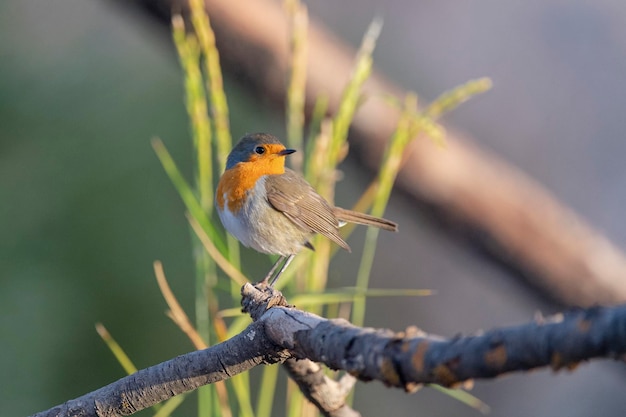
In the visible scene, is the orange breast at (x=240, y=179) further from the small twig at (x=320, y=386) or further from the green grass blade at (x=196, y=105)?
the small twig at (x=320, y=386)

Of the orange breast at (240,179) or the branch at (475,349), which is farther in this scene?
the orange breast at (240,179)

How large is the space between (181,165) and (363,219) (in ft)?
6.36

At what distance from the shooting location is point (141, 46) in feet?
15.1

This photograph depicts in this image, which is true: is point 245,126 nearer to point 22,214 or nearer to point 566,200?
point 22,214

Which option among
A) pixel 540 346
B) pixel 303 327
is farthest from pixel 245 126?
pixel 540 346

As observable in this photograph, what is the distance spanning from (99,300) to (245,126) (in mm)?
1272

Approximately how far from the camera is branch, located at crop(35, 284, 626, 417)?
597 millimetres

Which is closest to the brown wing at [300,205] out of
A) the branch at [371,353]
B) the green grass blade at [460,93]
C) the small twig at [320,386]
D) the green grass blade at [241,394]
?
the green grass blade at [460,93]

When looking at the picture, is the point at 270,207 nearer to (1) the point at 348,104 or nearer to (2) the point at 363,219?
(2) the point at 363,219

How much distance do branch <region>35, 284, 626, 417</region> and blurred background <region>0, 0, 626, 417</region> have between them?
1930mm

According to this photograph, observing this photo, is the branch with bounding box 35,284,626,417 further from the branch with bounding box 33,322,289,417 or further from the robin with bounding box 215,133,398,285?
the robin with bounding box 215,133,398,285

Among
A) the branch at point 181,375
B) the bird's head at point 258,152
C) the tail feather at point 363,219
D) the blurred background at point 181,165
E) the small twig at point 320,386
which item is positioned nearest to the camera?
the branch at point 181,375

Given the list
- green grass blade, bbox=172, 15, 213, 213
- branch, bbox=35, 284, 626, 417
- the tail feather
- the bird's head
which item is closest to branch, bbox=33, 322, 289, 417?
branch, bbox=35, 284, 626, 417

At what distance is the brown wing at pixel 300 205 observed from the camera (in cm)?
214
